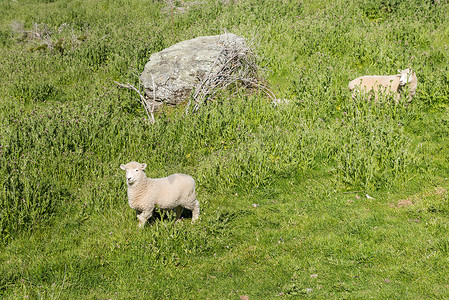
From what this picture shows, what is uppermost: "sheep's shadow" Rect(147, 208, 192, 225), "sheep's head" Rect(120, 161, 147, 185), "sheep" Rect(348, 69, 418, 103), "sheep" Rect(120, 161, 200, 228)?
"sheep" Rect(348, 69, 418, 103)

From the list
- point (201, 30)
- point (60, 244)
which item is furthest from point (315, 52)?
point (60, 244)

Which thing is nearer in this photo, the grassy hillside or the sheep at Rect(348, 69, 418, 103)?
the grassy hillside

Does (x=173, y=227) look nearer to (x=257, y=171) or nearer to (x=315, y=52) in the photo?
(x=257, y=171)

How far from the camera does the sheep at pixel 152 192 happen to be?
6289 mm

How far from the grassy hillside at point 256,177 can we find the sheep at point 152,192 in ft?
1.19

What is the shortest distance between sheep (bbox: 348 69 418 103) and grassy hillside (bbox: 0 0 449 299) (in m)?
0.34

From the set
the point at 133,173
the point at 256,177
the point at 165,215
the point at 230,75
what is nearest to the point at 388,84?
the point at 230,75

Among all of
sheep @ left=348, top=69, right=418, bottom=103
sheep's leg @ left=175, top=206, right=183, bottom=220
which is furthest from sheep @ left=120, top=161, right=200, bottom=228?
sheep @ left=348, top=69, right=418, bottom=103

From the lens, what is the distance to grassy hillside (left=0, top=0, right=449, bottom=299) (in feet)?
18.8

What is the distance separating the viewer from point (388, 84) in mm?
10289

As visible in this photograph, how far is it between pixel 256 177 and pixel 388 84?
4.91 meters

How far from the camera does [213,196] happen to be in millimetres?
7879

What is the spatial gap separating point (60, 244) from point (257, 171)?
13.1ft

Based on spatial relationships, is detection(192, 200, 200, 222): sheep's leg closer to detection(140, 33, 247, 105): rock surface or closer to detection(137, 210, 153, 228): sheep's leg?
detection(137, 210, 153, 228): sheep's leg
